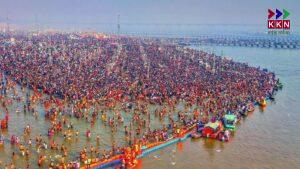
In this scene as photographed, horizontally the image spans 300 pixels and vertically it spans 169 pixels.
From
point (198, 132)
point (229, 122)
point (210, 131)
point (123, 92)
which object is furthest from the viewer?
point (123, 92)

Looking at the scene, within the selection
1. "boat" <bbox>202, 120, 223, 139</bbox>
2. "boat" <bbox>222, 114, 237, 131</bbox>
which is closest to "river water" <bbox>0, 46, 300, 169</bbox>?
"boat" <bbox>202, 120, 223, 139</bbox>

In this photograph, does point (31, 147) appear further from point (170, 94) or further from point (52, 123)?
point (170, 94)

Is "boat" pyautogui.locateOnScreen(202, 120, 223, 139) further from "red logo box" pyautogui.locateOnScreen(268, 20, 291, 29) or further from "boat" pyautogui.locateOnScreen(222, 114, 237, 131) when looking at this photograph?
"red logo box" pyautogui.locateOnScreen(268, 20, 291, 29)

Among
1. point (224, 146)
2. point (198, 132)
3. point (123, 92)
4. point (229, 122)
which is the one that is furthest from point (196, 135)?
point (123, 92)

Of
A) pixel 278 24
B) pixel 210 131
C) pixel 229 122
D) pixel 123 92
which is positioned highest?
pixel 278 24

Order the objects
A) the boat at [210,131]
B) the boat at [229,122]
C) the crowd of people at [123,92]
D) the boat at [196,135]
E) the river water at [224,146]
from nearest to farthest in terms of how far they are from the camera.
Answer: the river water at [224,146]
the boat at [196,135]
the boat at [210,131]
the crowd of people at [123,92]
the boat at [229,122]

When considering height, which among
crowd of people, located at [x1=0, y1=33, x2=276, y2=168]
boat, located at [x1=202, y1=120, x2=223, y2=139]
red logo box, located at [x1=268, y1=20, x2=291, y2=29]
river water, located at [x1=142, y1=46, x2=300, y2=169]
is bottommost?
river water, located at [x1=142, y1=46, x2=300, y2=169]

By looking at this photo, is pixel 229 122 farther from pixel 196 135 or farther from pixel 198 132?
pixel 196 135

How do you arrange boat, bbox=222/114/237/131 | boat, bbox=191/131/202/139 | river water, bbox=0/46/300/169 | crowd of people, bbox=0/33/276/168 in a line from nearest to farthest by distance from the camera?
river water, bbox=0/46/300/169
boat, bbox=191/131/202/139
crowd of people, bbox=0/33/276/168
boat, bbox=222/114/237/131

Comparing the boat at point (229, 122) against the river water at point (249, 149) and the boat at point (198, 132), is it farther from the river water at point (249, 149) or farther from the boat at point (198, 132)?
the boat at point (198, 132)

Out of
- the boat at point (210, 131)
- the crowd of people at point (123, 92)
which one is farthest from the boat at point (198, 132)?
the crowd of people at point (123, 92)

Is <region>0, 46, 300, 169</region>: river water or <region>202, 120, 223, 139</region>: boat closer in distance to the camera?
<region>0, 46, 300, 169</region>: river water
